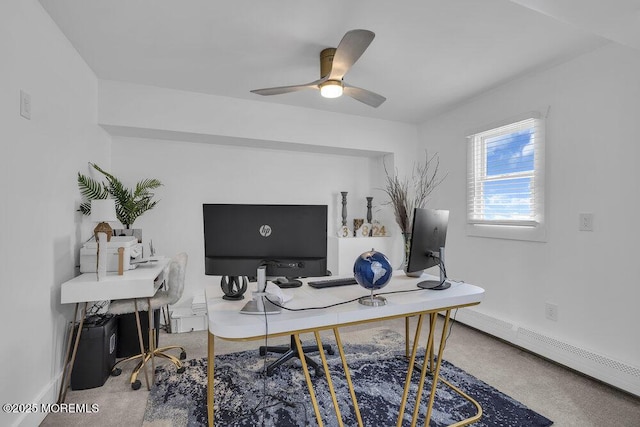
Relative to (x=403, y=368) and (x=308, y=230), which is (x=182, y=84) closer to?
(x=308, y=230)

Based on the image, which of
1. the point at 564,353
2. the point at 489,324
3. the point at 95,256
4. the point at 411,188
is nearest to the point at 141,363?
the point at 95,256

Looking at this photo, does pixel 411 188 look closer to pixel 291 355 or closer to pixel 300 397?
pixel 291 355

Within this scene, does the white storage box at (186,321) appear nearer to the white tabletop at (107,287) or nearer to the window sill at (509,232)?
the white tabletop at (107,287)

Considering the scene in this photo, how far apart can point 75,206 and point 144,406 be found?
153 cm

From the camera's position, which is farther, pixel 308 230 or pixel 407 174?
pixel 407 174

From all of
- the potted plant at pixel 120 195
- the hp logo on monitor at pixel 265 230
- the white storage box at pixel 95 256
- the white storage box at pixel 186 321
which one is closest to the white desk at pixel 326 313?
the hp logo on monitor at pixel 265 230

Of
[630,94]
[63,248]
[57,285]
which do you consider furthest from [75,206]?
[630,94]

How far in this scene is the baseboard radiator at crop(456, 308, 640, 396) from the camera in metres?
2.29

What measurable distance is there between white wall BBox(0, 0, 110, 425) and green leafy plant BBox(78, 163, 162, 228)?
129mm

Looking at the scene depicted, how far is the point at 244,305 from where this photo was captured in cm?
164

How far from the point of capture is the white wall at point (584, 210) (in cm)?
235

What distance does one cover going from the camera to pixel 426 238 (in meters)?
2.02

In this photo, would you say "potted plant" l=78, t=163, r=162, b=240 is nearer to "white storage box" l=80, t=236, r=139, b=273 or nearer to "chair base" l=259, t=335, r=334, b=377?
"white storage box" l=80, t=236, r=139, b=273

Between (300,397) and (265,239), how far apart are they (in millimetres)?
1223
